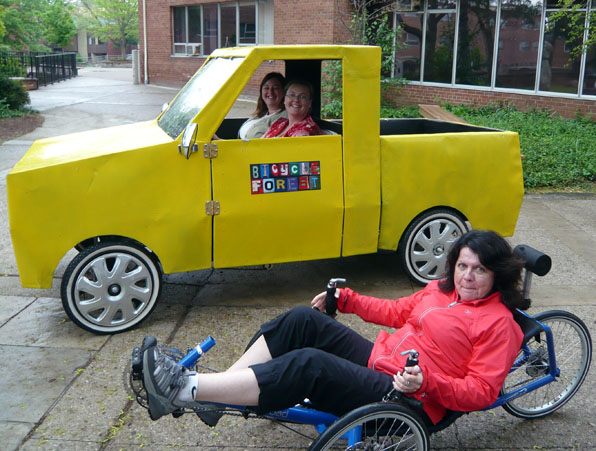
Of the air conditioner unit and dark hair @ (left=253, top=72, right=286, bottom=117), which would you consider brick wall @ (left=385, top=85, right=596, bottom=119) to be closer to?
the air conditioner unit

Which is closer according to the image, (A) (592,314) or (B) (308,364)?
(B) (308,364)

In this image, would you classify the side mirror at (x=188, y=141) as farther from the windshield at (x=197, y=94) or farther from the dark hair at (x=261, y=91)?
the dark hair at (x=261, y=91)

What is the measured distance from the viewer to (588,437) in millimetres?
3508

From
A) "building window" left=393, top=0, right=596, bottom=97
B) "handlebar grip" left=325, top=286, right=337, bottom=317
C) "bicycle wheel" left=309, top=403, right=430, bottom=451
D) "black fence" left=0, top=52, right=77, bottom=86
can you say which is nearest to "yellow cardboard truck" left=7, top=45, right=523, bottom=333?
"handlebar grip" left=325, top=286, right=337, bottom=317

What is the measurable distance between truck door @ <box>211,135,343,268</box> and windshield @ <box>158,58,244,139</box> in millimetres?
408

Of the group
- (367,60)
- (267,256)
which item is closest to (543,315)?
(267,256)

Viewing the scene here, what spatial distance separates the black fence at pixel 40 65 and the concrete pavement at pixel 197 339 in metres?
18.1

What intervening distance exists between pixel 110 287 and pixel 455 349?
2658mm

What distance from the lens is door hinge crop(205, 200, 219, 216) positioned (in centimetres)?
486

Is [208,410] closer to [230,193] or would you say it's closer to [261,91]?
[230,193]

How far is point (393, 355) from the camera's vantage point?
3229 millimetres

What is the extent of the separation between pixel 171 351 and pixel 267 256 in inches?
83.4

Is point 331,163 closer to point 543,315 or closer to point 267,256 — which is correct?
point 267,256

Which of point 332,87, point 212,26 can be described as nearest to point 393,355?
point 332,87
